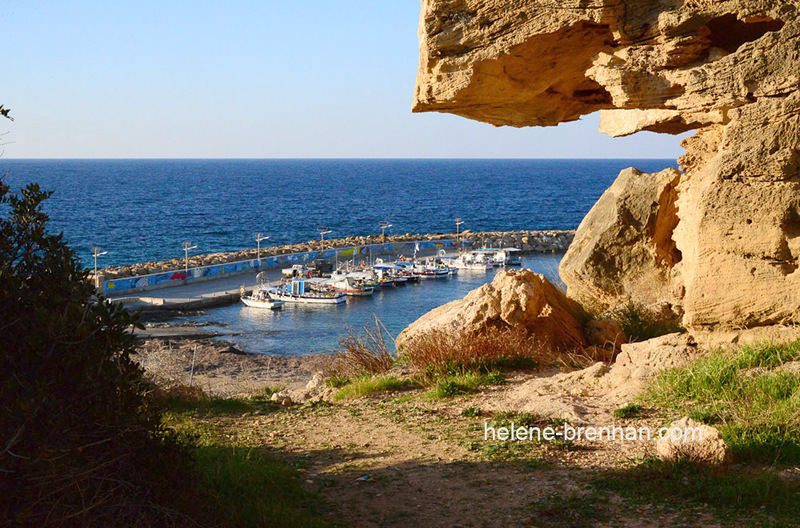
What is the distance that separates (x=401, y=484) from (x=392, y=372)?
4.86 metres

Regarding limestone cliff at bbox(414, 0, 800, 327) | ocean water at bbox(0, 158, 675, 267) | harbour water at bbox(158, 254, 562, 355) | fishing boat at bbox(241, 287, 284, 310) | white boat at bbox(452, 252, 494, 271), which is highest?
limestone cliff at bbox(414, 0, 800, 327)

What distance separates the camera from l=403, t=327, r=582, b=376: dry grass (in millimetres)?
10500

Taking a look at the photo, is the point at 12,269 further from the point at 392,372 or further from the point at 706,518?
the point at 392,372

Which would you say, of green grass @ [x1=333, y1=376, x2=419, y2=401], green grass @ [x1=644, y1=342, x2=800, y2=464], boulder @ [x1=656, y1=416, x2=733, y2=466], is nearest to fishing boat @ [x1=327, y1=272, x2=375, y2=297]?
green grass @ [x1=333, y1=376, x2=419, y2=401]

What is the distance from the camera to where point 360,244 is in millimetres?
69000

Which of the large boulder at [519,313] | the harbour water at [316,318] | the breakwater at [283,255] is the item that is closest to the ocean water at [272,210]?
the breakwater at [283,255]

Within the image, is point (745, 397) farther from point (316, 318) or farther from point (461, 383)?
point (316, 318)

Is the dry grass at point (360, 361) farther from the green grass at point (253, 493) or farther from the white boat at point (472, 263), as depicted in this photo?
the white boat at point (472, 263)

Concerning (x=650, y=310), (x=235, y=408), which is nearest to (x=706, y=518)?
(x=235, y=408)

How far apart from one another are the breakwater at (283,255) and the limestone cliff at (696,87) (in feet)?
134

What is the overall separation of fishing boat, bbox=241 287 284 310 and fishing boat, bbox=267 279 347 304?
0.41 m

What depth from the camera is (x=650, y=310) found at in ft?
40.7

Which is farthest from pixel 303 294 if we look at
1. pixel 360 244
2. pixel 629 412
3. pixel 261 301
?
pixel 629 412

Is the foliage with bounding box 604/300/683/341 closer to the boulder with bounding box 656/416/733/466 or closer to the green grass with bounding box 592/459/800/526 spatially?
the boulder with bounding box 656/416/733/466
